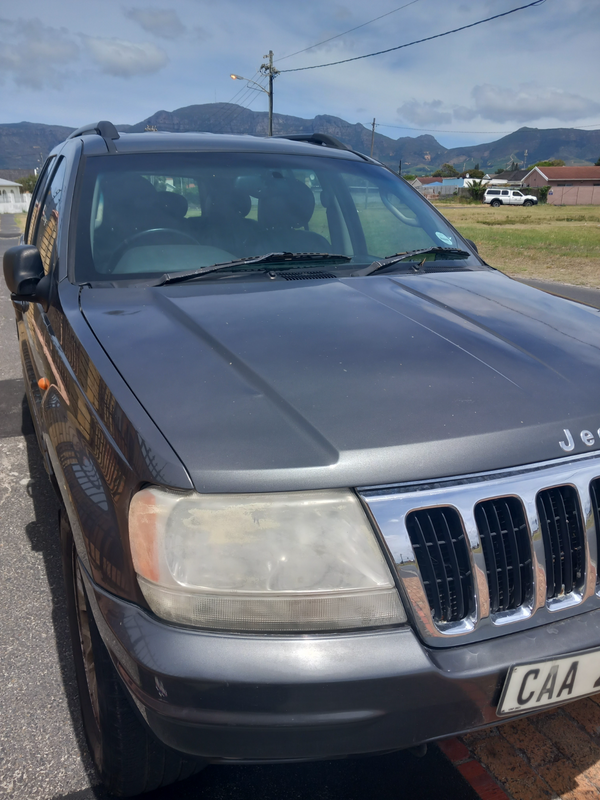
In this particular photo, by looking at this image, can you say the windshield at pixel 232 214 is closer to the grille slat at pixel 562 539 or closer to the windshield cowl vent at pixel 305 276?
the windshield cowl vent at pixel 305 276

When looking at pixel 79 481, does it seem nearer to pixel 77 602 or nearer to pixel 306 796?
pixel 77 602

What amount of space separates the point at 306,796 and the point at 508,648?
0.88m

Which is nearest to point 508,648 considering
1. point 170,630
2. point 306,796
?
point 170,630

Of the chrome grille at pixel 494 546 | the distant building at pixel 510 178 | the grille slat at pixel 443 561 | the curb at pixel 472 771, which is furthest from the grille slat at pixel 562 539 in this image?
the distant building at pixel 510 178

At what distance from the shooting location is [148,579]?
4.30 ft

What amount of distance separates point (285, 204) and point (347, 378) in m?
1.51

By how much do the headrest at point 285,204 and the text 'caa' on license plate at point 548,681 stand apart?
203cm

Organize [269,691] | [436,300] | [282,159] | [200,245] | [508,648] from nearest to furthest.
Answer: [269,691] < [508,648] < [436,300] < [200,245] < [282,159]

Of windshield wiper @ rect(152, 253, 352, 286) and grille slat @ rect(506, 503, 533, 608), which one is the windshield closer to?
windshield wiper @ rect(152, 253, 352, 286)

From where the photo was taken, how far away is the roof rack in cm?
283

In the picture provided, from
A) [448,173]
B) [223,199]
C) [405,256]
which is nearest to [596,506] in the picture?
[405,256]

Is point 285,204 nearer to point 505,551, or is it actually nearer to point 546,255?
point 505,551

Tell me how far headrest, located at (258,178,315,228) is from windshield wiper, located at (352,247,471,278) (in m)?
0.44

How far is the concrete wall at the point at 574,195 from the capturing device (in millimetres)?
73250
